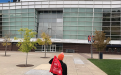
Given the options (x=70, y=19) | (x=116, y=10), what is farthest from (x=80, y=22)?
(x=116, y=10)

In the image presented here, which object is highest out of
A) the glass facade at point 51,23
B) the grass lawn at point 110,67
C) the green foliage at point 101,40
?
the glass facade at point 51,23

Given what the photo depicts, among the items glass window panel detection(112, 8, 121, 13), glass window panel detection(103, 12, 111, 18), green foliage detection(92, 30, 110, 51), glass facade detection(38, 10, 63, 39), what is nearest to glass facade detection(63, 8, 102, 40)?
glass window panel detection(103, 12, 111, 18)

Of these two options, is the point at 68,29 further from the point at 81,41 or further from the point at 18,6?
the point at 18,6

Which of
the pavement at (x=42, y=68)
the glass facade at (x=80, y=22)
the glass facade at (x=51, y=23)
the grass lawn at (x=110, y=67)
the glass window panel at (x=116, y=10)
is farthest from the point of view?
the glass facade at (x=51, y=23)

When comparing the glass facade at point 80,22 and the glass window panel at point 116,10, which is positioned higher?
the glass window panel at point 116,10

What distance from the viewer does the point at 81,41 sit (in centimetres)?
3934

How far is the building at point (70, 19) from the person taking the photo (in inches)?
1531

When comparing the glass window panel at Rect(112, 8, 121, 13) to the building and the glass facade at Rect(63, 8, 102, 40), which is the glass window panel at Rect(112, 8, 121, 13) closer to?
the building

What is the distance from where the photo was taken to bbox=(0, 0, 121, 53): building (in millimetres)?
38875

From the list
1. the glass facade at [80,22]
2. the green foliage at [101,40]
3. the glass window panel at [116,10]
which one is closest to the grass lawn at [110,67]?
the green foliage at [101,40]

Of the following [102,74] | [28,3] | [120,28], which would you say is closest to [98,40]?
[102,74]

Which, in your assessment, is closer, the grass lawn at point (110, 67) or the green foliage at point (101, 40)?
the grass lawn at point (110, 67)

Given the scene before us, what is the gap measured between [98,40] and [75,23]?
63.6 feet

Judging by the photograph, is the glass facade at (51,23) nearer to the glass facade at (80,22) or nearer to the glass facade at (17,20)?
the glass facade at (80,22)
